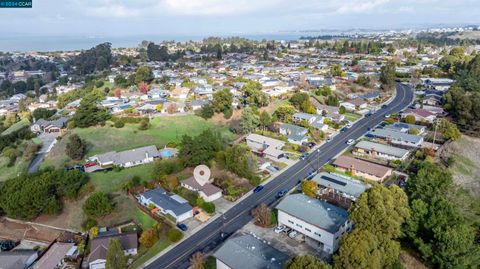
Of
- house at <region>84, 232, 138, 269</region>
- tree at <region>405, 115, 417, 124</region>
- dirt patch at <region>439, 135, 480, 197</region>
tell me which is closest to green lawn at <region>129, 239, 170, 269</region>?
house at <region>84, 232, 138, 269</region>

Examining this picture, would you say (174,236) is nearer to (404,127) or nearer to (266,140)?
(266,140)

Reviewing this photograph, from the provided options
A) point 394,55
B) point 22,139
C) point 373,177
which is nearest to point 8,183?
point 22,139

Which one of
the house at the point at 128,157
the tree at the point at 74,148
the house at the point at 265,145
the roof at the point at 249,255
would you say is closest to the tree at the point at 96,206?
the house at the point at 128,157

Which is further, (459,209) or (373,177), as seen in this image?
(373,177)

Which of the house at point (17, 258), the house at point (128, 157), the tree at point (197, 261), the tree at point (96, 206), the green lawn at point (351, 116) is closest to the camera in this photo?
the tree at point (197, 261)

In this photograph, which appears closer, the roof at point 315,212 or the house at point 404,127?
the roof at point 315,212

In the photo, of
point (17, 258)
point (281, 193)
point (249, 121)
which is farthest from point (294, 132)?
point (17, 258)

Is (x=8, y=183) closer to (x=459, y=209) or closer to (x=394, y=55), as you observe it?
(x=459, y=209)

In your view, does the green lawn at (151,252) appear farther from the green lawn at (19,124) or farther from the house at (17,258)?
the green lawn at (19,124)
